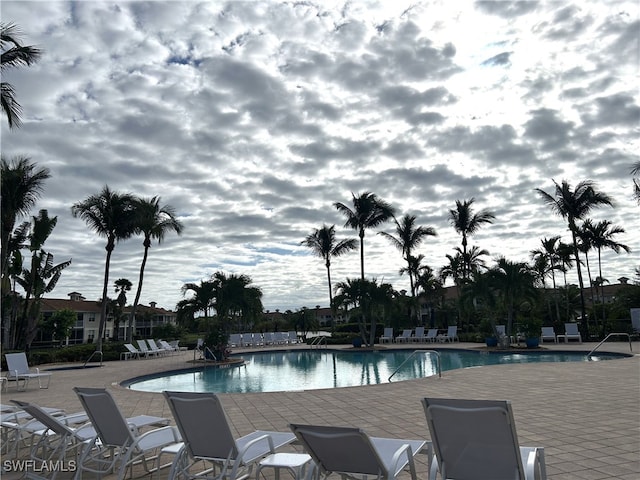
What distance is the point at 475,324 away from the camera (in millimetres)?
33281

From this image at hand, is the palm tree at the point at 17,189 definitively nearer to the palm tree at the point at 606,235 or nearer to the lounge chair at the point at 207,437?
the lounge chair at the point at 207,437

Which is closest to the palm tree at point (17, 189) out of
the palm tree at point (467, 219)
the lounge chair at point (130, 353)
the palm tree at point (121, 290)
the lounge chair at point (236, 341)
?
the lounge chair at point (130, 353)

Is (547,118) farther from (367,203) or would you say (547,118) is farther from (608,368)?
(367,203)

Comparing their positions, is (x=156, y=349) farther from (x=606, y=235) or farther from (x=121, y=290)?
(x=121, y=290)

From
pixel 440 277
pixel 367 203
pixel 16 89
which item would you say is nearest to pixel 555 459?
pixel 16 89

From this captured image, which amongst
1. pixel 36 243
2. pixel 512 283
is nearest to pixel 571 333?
pixel 512 283

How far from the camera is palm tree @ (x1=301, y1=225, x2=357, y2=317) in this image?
36.5m

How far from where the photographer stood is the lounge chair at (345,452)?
3.05m

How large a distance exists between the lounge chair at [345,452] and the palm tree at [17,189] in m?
17.3

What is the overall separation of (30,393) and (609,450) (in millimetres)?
12450

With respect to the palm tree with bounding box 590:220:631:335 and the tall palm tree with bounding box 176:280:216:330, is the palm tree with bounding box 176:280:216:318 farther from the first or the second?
the palm tree with bounding box 590:220:631:335

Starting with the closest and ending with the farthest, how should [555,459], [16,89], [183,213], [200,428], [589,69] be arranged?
[200,428]
[555,459]
[589,69]
[16,89]
[183,213]

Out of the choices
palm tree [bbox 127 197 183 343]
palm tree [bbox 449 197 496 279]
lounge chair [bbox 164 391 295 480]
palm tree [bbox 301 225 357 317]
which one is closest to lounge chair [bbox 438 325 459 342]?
palm tree [bbox 449 197 496 279]

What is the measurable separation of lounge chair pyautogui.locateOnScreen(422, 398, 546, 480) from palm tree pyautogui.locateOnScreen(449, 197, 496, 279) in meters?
31.7
